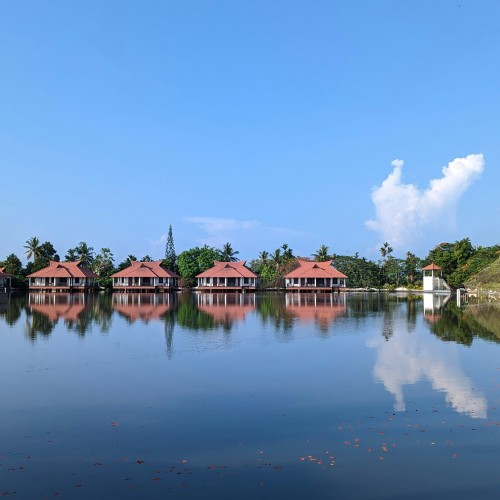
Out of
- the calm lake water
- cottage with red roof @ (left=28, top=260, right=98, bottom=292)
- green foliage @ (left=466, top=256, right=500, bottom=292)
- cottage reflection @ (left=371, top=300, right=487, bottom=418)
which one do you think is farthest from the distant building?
cottage with red roof @ (left=28, top=260, right=98, bottom=292)

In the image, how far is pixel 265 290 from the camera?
7394cm

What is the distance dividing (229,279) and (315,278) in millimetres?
12217

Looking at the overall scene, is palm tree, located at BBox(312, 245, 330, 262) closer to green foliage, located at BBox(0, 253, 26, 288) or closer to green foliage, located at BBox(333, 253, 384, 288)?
green foliage, located at BBox(333, 253, 384, 288)

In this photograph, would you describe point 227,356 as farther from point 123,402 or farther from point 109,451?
point 109,451

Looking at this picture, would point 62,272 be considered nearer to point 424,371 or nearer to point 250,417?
point 424,371

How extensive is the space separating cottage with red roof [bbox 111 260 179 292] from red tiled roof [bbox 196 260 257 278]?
490cm

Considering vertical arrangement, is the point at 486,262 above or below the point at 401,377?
above

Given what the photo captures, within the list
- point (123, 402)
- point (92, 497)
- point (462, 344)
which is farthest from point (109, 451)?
point (462, 344)

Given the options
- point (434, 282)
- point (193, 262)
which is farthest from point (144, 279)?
point (434, 282)

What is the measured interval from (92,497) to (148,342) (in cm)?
1471

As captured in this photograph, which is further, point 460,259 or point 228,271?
point 228,271

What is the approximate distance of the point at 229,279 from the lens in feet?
233

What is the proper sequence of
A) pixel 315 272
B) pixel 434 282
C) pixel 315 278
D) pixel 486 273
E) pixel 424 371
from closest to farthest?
pixel 424 371 < pixel 486 273 < pixel 434 282 < pixel 315 272 < pixel 315 278

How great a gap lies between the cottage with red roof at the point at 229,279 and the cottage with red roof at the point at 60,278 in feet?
53.7
